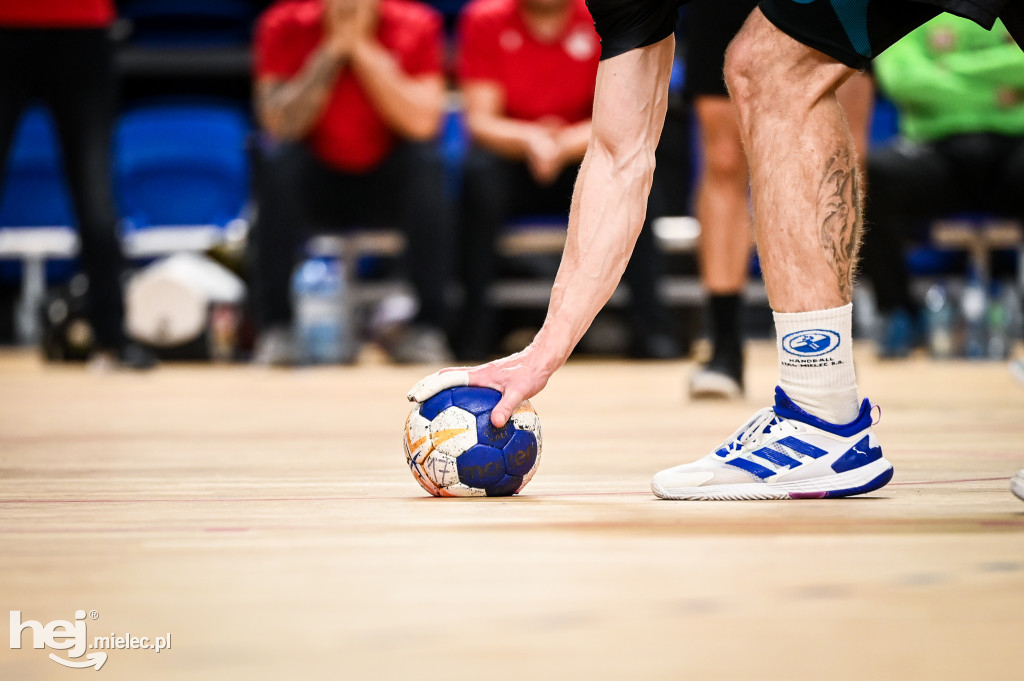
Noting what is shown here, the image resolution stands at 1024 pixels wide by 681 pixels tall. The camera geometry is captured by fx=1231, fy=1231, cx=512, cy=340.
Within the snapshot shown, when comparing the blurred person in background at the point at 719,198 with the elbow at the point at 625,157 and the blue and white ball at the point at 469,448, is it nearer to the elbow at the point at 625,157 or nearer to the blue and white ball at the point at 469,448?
the elbow at the point at 625,157

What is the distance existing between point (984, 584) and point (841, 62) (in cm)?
73

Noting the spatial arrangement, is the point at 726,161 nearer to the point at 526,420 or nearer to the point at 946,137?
the point at 526,420

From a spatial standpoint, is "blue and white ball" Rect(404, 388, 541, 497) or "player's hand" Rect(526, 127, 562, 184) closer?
"blue and white ball" Rect(404, 388, 541, 497)

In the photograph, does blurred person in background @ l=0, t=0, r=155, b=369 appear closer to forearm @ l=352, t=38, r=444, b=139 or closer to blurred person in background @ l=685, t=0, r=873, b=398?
forearm @ l=352, t=38, r=444, b=139

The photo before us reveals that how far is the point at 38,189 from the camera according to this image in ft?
24.1

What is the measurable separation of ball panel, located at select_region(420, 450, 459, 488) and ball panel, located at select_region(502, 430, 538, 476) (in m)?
0.06

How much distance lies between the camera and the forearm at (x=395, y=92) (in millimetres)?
4902

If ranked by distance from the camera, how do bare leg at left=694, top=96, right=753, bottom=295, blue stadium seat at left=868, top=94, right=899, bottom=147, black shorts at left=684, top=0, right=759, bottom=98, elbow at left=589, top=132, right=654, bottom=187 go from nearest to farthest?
elbow at left=589, top=132, right=654, bottom=187 < black shorts at left=684, top=0, right=759, bottom=98 < bare leg at left=694, top=96, right=753, bottom=295 < blue stadium seat at left=868, top=94, right=899, bottom=147

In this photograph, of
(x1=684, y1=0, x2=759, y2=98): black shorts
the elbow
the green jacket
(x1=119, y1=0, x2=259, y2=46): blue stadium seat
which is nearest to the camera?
the elbow

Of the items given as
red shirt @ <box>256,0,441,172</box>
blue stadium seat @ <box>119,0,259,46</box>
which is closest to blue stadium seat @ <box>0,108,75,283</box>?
blue stadium seat @ <box>119,0,259,46</box>

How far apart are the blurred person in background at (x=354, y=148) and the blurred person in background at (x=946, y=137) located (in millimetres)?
1765

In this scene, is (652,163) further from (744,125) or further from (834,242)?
(834,242)

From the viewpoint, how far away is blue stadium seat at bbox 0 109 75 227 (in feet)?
23.6

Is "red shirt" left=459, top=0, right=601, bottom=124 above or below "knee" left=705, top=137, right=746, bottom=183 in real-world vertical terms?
above
